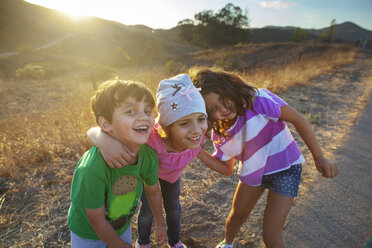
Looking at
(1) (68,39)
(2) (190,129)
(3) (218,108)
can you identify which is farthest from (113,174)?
(1) (68,39)

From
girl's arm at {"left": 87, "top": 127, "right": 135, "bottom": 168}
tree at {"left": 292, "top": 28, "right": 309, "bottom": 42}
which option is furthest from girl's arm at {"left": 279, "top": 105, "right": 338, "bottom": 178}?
tree at {"left": 292, "top": 28, "right": 309, "bottom": 42}

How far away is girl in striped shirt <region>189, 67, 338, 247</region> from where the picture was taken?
1.46 metres

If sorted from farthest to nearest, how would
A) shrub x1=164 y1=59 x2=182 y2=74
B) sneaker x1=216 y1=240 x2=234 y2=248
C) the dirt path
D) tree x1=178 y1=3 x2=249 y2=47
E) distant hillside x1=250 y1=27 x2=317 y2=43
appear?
distant hillside x1=250 y1=27 x2=317 y2=43, tree x1=178 y1=3 x2=249 y2=47, shrub x1=164 y1=59 x2=182 y2=74, the dirt path, sneaker x1=216 y1=240 x2=234 y2=248

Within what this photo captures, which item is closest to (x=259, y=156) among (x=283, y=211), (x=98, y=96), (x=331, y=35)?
(x=283, y=211)

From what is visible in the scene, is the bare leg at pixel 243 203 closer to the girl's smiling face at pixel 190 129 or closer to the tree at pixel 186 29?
the girl's smiling face at pixel 190 129

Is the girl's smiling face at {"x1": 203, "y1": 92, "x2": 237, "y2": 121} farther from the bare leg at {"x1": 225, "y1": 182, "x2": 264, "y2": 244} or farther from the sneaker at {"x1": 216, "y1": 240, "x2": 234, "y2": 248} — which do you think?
the sneaker at {"x1": 216, "y1": 240, "x2": 234, "y2": 248}

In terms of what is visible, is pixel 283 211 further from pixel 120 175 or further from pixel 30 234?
pixel 30 234

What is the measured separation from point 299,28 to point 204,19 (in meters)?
23.4

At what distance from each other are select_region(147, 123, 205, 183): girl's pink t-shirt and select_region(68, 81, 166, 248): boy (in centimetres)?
7

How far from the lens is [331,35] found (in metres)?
43.3

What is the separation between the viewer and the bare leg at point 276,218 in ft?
4.67

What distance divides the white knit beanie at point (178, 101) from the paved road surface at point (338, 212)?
1.47m

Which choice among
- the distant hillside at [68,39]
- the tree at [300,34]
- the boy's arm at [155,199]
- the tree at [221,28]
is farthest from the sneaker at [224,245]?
the tree at [300,34]

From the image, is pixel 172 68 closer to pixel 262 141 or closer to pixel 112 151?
pixel 262 141
